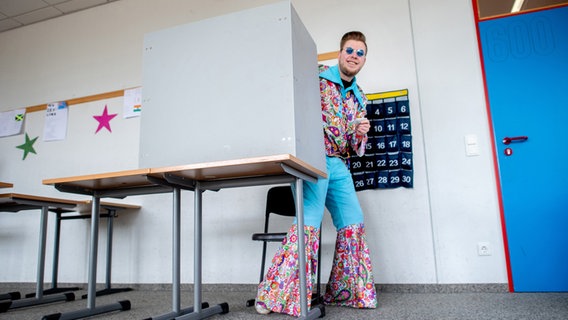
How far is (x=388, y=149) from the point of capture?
2.78 metres

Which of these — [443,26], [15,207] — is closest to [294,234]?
[443,26]

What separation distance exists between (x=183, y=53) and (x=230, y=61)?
27 centimetres

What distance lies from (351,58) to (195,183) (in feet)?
3.44

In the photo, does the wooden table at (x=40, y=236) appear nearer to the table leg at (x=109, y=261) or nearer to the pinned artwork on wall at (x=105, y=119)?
the table leg at (x=109, y=261)

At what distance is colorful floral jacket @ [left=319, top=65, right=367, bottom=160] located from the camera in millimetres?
2137

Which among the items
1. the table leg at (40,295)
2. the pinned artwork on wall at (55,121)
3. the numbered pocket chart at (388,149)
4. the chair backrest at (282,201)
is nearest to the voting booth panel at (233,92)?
the chair backrest at (282,201)

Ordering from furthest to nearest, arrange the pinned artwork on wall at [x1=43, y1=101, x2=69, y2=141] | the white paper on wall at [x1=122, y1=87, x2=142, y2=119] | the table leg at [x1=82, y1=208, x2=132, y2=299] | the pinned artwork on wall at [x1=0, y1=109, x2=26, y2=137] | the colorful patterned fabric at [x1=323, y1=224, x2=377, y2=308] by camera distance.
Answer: the pinned artwork on wall at [x1=0, y1=109, x2=26, y2=137] < the pinned artwork on wall at [x1=43, y1=101, x2=69, y2=141] < the white paper on wall at [x1=122, y1=87, x2=142, y2=119] < the table leg at [x1=82, y1=208, x2=132, y2=299] < the colorful patterned fabric at [x1=323, y1=224, x2=377, y2=308]

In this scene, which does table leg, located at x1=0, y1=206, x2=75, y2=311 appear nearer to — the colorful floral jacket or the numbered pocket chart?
the colorful floral jacket

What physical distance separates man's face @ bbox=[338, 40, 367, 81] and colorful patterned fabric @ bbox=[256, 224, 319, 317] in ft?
2.90

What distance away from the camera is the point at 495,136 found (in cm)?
261

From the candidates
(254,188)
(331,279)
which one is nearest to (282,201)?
(254,188)

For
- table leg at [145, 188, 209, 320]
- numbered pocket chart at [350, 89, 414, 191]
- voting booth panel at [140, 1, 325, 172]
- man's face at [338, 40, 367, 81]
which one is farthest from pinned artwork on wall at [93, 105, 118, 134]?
man's face at [338, 40, 367, 81]

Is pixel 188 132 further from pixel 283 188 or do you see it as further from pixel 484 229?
pixel 484 229

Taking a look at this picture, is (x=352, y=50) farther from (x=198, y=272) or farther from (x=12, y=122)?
(x=12, y=122)
